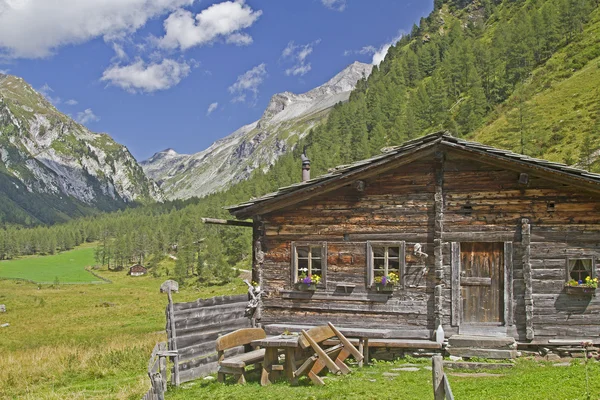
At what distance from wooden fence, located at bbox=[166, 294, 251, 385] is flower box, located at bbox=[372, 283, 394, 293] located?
4.60 metres

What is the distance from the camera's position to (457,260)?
15281 millimetres

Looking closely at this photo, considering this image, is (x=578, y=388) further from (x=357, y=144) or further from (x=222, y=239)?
(x=357, y=144)

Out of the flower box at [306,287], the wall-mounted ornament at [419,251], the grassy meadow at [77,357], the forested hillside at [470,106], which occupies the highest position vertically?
the forested hillside at [470,106]

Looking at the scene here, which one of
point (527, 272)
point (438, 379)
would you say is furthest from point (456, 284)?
point (438, 379)

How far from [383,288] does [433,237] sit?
2191 mm

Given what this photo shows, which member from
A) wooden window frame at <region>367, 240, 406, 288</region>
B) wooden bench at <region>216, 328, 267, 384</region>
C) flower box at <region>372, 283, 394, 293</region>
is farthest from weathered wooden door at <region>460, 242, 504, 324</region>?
wooden bench at <region>216, 328, 267, 384</region>

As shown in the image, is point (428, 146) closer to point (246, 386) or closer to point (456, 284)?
point (456, 284)

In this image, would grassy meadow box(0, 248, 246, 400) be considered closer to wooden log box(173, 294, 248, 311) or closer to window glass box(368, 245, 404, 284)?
wooden log box(173, 294, 248, 311)

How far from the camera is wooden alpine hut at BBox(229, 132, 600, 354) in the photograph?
48.1ft

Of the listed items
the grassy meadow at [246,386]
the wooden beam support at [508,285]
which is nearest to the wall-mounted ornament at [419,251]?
the wooden beam support at [508,285]

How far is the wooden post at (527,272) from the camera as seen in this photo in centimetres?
1471

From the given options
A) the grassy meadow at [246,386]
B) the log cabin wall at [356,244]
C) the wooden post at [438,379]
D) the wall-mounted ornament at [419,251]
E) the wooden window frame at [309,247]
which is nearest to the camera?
the wooden post at [438,379]

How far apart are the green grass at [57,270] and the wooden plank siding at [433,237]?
9519 cm

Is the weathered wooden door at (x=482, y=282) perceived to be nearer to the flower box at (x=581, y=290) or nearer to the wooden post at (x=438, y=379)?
the flower box at (x=581, y=290)
